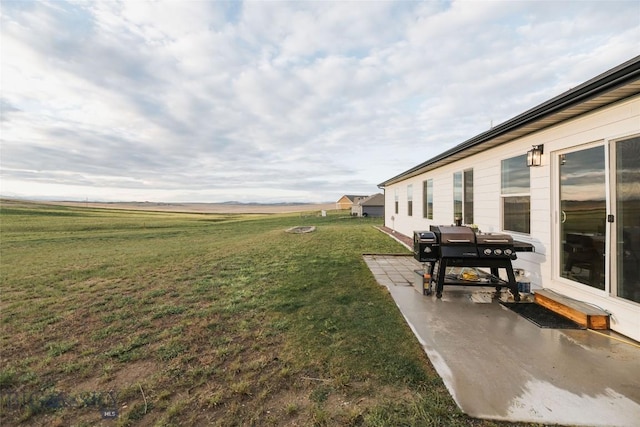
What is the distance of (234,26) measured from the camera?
927 centimetres

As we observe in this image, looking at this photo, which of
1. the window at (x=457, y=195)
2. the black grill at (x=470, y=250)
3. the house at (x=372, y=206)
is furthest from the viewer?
the house at (x=372, y=206)

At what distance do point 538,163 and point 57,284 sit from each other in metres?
9.69

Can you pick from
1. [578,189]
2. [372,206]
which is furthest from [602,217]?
[372,206]

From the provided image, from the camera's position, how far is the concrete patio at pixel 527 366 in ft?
6.09

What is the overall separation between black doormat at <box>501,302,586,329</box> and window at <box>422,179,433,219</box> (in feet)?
16.9

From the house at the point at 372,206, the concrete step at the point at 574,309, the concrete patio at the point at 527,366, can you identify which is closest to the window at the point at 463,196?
the concrete step at the point at 574,309

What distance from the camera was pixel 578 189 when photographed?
3521 mm

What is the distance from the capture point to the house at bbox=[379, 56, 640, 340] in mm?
2840

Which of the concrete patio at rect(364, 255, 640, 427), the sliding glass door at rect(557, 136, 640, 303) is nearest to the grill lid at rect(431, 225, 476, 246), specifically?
the concrete patio at rect(364, 255, 640, 427)

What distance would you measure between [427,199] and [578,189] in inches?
232

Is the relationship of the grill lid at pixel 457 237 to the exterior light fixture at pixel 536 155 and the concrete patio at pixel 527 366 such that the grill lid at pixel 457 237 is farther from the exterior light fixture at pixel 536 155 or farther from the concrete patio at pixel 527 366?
the exterior light fixture at pixel 536 155

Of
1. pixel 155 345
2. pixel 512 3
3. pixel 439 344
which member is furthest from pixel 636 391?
pixel 512 3

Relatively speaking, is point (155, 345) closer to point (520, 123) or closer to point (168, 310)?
point (168, 310)

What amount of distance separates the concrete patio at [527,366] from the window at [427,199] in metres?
5.52
